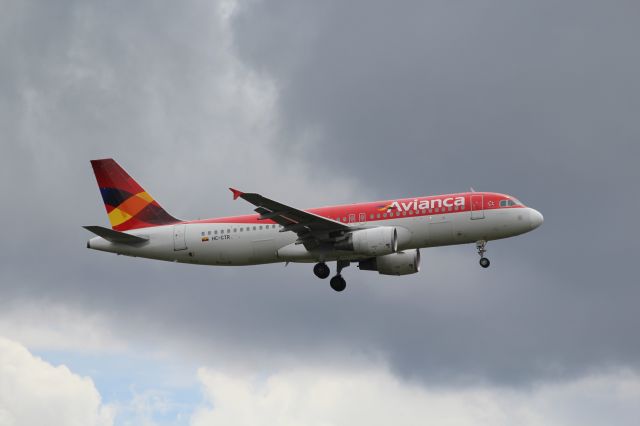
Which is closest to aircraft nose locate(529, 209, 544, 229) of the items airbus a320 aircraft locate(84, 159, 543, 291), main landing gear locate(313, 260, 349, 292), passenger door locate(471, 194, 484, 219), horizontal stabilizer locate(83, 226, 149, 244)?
airbus a320 aircraft locate(84, 159, 543, 291)

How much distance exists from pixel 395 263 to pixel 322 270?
5128mm

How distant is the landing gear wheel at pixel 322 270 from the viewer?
2645 inches

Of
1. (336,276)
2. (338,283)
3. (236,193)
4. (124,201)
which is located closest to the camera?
Answer: (236,193)

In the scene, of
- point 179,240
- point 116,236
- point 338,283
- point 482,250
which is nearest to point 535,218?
point 482,250

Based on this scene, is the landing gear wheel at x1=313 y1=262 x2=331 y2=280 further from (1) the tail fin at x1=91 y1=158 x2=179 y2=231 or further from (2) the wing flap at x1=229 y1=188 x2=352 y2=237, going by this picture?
(1) the tail fin at x1=91 y1=158 x2=179 y2=231

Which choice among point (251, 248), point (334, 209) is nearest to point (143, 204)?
point (251, 248)

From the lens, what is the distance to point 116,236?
67.7 m

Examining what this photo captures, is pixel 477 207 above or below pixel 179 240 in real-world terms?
above

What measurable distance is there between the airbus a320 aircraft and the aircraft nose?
0.06 m

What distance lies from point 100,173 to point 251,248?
12.9m

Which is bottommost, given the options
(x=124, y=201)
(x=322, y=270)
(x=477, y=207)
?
(x=322, y=270)

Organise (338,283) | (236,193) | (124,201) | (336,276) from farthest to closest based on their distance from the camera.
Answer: (124,201)
(336,276)
(338,283)
(236,193)

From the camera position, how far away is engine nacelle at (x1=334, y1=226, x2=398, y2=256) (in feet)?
205

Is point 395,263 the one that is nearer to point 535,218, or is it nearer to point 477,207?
point 477,207
